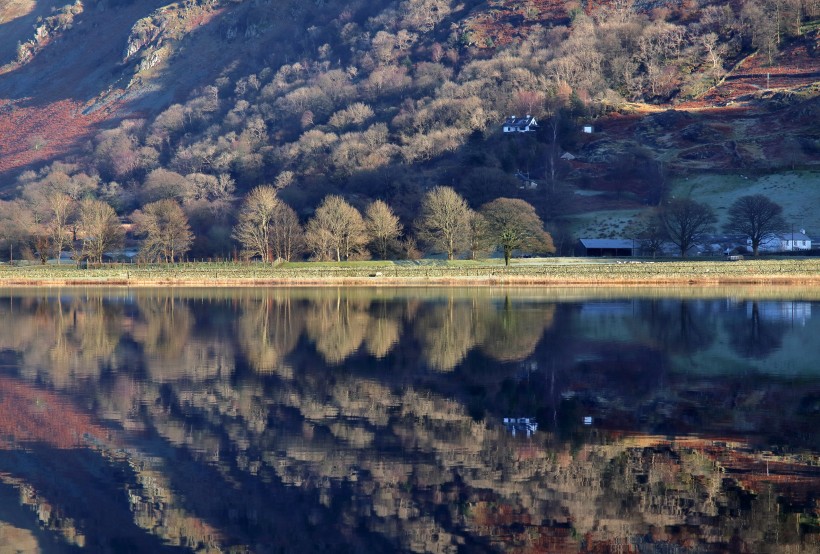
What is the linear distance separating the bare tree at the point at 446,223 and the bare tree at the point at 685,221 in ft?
66.0

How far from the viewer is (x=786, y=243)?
90.9 metres

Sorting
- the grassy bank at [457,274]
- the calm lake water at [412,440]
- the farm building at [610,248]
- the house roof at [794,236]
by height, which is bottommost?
the calm lake water at [412,440]

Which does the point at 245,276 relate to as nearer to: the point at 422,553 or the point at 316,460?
the point at 316,460

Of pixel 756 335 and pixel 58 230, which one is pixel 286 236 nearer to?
pixel 58 230

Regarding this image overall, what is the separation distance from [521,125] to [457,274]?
71559mm

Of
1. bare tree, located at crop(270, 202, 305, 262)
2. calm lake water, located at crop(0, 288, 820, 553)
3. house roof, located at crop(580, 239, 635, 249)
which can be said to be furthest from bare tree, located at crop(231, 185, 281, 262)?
calm lake water, located at crop(0, 288, 820, 553)

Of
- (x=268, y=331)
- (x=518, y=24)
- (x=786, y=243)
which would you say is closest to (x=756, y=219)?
(x=786, y=243)

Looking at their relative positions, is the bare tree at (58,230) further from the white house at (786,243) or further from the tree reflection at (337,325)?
the white house at (786,243)

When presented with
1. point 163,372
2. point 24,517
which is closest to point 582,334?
point 163,372

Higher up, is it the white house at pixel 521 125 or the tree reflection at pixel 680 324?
the white house at pixel 521 125

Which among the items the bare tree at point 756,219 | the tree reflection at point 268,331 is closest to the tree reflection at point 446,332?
the tree reflection at point 268,331

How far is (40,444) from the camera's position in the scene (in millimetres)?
20078

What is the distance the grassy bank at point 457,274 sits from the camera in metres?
72.7

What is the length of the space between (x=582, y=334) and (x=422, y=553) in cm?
2535
